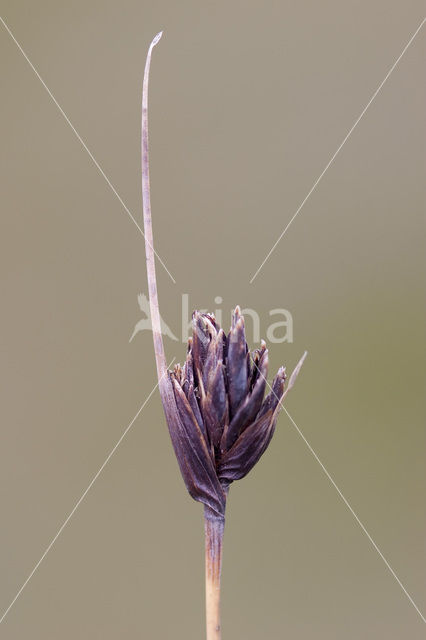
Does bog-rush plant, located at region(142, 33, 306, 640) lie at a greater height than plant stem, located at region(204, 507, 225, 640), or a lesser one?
greater

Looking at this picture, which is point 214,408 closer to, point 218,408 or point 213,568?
point 218,408

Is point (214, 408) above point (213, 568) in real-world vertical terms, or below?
Result: above

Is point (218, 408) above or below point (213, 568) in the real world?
above

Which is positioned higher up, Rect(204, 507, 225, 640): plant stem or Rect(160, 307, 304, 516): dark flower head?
Rect(160, 307, 304, 516): dark flower head

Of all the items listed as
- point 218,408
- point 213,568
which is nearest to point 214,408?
point 218,408

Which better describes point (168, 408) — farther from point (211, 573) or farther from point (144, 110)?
point (144, 110)
